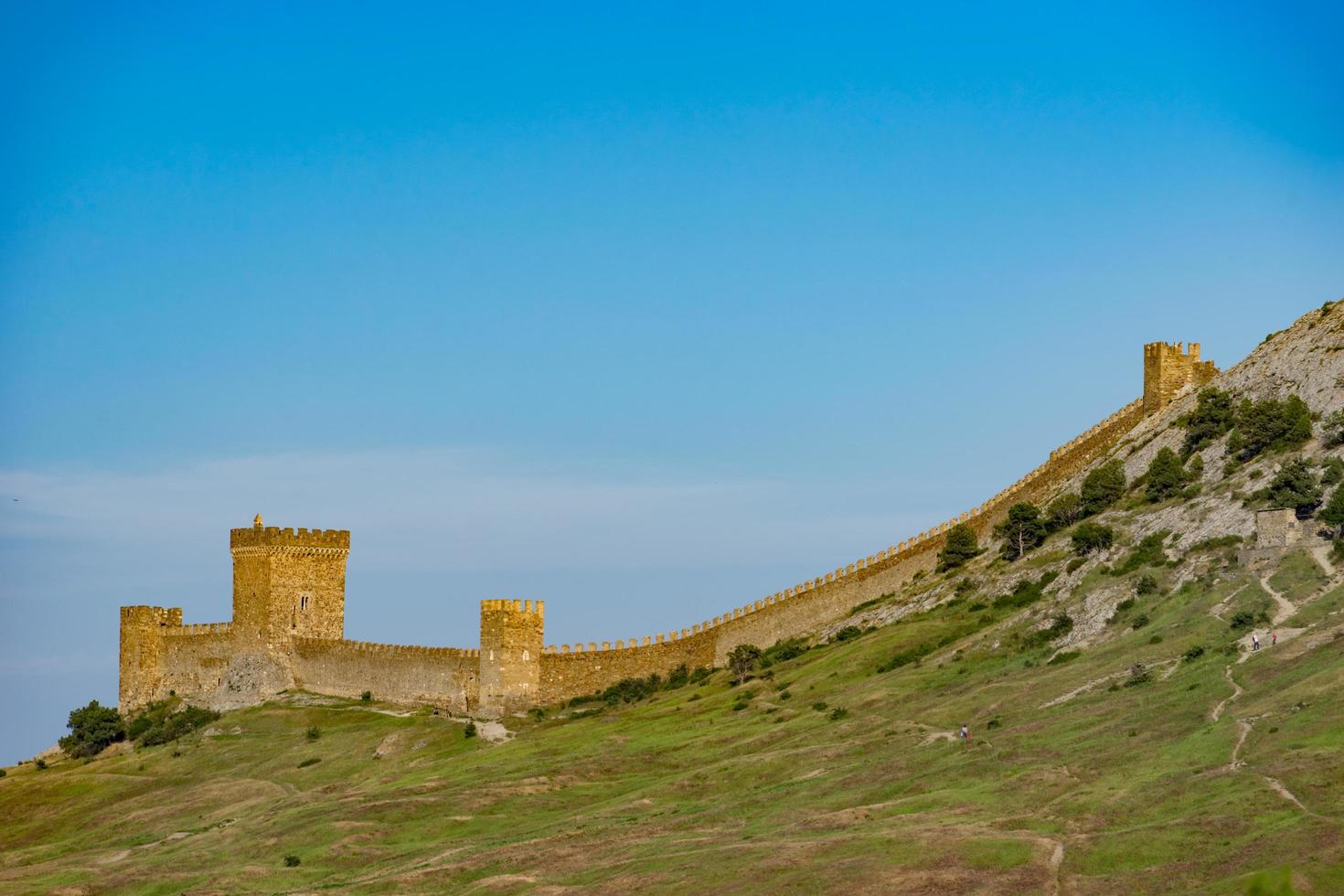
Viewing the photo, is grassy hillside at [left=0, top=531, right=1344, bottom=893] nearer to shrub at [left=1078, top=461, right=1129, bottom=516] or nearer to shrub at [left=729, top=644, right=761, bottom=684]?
shrub at [left=729, top=644, right=761, bottom=684]

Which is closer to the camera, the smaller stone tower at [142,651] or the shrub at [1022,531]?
the shrub at [1022,531]

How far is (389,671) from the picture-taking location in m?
103

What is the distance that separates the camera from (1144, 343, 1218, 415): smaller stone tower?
356 ft

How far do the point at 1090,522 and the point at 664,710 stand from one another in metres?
21.9

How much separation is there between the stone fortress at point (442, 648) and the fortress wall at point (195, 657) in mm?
73

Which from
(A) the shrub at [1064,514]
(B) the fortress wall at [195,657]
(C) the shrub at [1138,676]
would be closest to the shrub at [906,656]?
(A) the shrub at [1064,514]

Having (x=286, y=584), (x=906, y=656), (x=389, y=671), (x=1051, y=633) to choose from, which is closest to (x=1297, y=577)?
(x=1051, y=633)

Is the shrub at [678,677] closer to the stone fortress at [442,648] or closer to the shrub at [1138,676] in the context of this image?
the stone fortress at [442,648]

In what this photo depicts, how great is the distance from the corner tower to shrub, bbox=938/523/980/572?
1330 inches

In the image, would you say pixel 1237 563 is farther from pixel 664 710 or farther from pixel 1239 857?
pixel 1239 857

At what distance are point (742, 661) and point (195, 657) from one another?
Result: 34.3m

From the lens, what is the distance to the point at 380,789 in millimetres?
80500

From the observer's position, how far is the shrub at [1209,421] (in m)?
97.1

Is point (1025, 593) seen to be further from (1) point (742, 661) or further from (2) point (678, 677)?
(2) point (678, 677)
